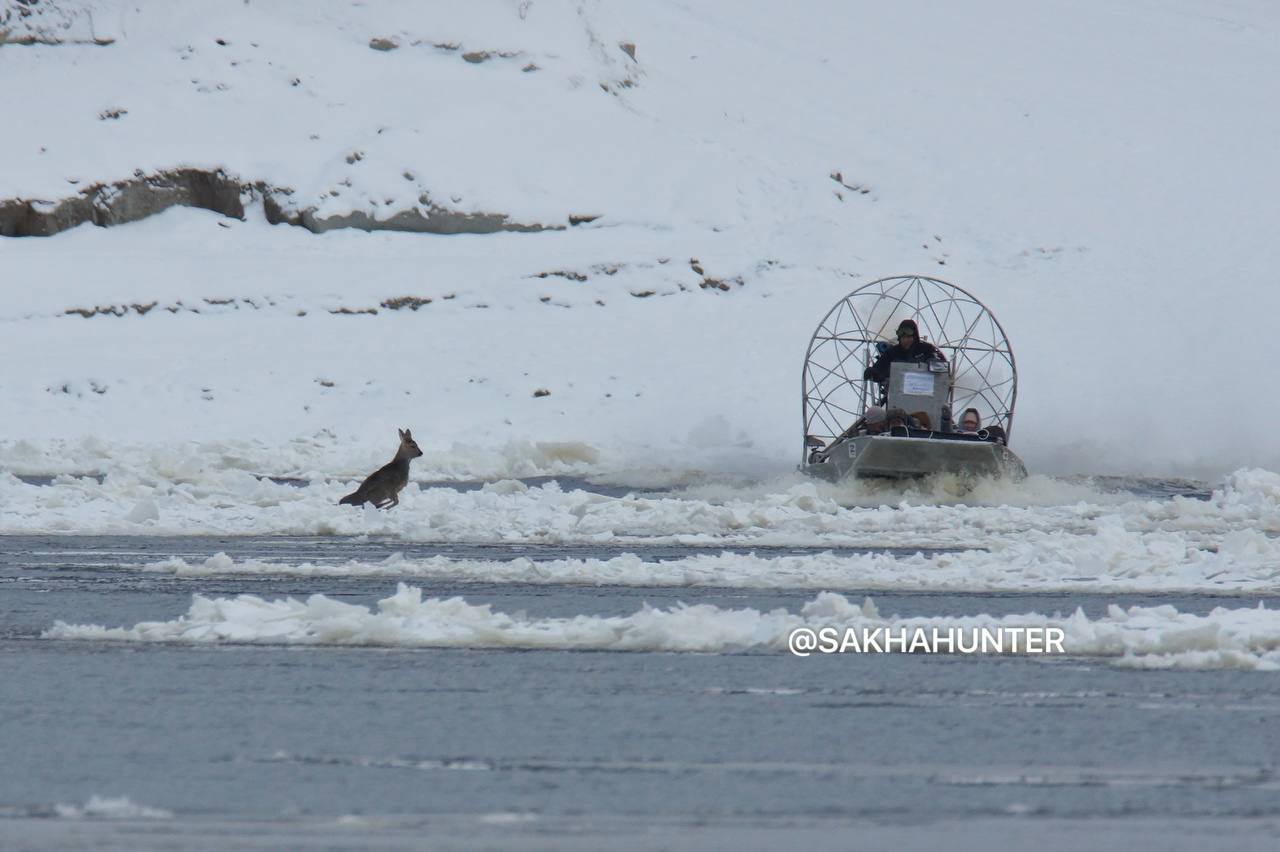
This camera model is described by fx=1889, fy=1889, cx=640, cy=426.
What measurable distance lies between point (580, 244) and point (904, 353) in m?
14.7

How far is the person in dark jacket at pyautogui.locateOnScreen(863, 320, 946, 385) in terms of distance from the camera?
72.1 ft

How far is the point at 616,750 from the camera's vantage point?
6938 millimetres

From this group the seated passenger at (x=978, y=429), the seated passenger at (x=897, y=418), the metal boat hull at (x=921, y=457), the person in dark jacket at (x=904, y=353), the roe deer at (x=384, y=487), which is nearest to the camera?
the roe deer at (x=384, y=487)

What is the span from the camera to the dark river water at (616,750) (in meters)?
5.75

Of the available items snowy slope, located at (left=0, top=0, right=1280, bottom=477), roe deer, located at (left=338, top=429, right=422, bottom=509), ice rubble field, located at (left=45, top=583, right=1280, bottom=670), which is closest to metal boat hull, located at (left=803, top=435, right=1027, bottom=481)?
roe deer, located at (left=338, top=429, right=422, bottom=509)

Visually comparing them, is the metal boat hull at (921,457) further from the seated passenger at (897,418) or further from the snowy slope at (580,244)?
the snowy slope at (580,244)

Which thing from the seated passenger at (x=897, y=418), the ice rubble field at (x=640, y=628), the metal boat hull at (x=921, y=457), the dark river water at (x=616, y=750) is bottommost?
the metal boat hull at (x=921, y=457)

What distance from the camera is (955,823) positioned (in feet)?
19.1

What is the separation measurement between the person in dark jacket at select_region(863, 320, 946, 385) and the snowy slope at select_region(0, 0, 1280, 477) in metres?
6.68

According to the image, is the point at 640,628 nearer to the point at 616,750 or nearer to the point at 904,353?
the point at 616,750

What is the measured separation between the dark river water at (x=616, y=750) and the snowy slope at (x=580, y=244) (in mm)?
18113

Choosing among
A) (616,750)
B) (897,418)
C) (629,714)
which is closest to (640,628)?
(629,714)

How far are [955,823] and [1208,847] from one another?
2.46 feet

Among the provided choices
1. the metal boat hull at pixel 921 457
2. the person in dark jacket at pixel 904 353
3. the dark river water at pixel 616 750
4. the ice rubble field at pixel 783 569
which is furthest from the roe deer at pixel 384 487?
the dark river water at pixel 616 750
